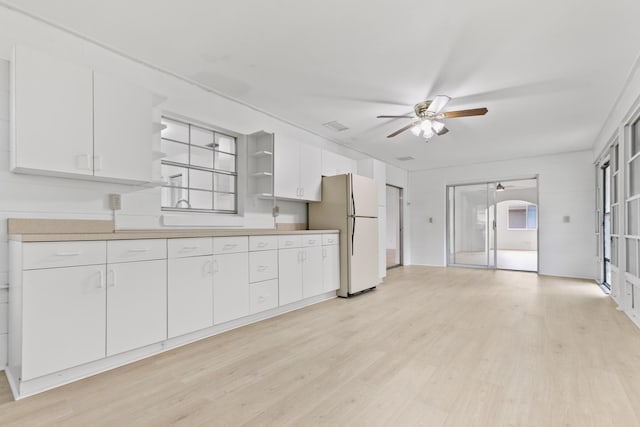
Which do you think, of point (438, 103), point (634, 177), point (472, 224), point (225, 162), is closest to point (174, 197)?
point (225, 162)

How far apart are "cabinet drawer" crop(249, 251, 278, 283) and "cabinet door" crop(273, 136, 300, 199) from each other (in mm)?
835

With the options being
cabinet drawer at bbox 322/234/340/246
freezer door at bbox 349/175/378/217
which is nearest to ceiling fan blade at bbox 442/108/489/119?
freezer door at bbox 349/175/378/217

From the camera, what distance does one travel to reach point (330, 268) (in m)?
4.29

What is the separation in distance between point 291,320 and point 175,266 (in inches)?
55.1

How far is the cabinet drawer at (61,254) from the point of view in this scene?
1.82 metres

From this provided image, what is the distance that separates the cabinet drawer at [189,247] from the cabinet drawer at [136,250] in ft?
0.19

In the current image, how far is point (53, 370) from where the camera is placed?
1.88 meters

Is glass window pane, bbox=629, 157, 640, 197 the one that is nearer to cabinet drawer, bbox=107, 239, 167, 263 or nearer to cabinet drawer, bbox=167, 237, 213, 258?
cabinet drawer, bbox=167, 237, 213, 258

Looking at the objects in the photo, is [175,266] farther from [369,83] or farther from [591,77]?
[591,77]

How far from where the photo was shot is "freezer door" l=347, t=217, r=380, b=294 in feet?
14.5

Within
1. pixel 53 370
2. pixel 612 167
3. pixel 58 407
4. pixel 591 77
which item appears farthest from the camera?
pixel 612 167

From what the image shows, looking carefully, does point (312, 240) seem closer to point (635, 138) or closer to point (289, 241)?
point (289, 241)

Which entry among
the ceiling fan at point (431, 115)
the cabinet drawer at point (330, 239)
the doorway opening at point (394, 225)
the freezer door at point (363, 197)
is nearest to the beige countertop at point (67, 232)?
the cabinet drawer at point (330, 239)

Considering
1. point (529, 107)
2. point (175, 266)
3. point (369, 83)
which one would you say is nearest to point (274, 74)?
point (369, 83)
